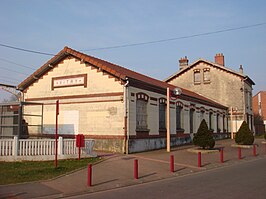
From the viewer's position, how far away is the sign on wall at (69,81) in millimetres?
22156

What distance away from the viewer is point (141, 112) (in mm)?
21797

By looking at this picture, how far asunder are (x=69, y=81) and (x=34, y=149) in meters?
8.35

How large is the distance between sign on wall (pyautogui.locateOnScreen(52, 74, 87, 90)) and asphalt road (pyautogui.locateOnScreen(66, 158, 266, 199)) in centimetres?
1201

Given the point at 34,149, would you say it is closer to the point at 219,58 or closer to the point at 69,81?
the point at 69,81

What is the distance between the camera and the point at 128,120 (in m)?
20.0

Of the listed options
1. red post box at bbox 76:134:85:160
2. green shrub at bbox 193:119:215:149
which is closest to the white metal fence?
red post box at bbox 76:134:85:160

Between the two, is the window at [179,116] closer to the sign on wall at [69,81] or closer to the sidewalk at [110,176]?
the sidewalk at [110,176]

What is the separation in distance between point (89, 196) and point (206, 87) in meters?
35.4

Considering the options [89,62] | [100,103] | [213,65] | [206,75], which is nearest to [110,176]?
[100,103]

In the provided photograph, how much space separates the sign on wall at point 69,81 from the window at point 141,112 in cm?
399

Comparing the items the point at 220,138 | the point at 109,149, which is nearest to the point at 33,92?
the point at 109,149

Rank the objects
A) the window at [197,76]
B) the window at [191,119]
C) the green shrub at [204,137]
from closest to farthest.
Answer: the green shrub at [204,137] < the window at [191,119] < the window at [197,76]

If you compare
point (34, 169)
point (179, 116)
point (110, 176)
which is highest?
point (179, 116)

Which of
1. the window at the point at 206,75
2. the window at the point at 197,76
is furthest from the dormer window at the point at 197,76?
the window at the point at 206,75
